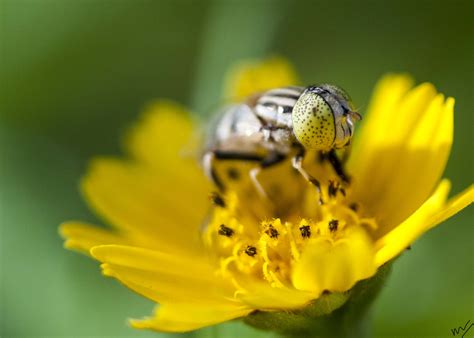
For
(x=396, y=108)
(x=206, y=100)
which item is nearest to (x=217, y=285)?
(x=396, y=108)

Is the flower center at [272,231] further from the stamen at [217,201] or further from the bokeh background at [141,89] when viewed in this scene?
the bokeh background at [141,89]

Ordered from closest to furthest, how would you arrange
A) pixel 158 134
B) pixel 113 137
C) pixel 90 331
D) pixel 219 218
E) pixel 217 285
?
1. pixel 217 285
2. pixel 219 218
3. pixel 90 331
4. pixel 158 134
5. pixel 113 137

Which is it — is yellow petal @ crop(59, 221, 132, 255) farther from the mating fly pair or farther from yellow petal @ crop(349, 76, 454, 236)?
yellow petal @ crop(349, 76, 454, 236)

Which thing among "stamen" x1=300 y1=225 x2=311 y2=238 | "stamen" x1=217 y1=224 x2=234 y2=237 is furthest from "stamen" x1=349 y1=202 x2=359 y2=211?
"stamen" x1=217 y1=224 x2=234 y2=237

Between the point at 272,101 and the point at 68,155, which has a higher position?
the point at 68,155

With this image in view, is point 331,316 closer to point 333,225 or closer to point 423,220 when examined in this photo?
point 333,225

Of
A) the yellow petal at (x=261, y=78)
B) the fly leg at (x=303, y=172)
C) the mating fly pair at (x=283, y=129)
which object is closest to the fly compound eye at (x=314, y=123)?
the mating fly pair at (x=283, y=129)

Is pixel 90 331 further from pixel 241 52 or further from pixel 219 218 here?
pixel 241 52
